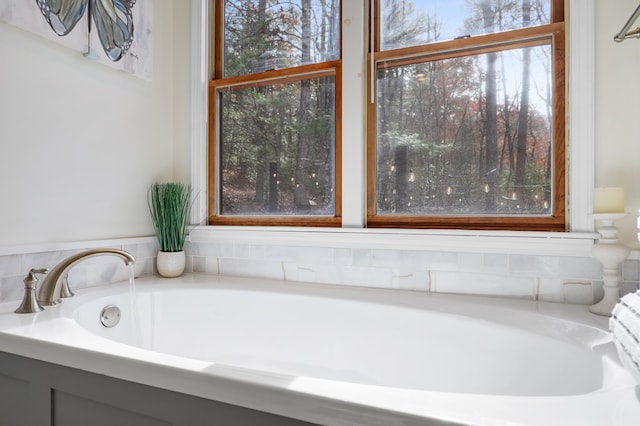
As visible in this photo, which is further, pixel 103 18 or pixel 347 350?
pixel 103 18

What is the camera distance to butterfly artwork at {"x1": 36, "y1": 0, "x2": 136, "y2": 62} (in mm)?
1625

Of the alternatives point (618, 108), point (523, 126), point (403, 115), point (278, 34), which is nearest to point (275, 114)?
point (278, 34)

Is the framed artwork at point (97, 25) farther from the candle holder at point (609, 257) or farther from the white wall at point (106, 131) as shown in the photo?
the candle holder at point (609, 257)

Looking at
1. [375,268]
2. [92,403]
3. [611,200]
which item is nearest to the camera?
[92,403]

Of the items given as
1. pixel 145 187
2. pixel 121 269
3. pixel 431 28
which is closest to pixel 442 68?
pixel 431 28

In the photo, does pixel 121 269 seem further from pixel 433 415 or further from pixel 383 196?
pixel 433 415

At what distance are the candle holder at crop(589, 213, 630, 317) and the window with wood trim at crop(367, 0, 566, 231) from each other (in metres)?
0.21

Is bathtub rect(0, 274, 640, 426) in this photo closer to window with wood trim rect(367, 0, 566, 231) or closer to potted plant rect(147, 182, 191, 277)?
potted plant rect(147, 182, 191, 277)

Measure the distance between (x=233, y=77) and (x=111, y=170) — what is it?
31.3 inches

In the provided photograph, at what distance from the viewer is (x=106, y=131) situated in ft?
6.15

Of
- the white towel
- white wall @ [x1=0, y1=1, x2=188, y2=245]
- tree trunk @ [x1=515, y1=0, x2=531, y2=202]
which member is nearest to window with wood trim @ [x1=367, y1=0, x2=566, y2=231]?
tree trunk @ [x1=515, y1=0, x2=531, y2=202]

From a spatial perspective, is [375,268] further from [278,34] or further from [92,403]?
[278,34]

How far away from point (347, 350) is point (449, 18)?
1458 mm

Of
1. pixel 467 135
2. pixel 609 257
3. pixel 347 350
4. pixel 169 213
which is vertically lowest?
pixel 347 350
